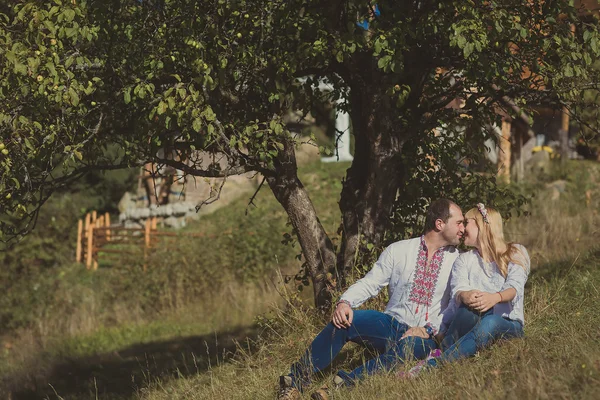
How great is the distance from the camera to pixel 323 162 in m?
27.0

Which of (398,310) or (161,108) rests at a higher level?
(161,108)

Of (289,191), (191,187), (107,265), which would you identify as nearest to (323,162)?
(191,187)

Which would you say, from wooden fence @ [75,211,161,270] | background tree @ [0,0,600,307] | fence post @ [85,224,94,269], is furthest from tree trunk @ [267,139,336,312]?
fence post @ [85,224,94,269]

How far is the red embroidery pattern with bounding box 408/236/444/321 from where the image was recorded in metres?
6.09

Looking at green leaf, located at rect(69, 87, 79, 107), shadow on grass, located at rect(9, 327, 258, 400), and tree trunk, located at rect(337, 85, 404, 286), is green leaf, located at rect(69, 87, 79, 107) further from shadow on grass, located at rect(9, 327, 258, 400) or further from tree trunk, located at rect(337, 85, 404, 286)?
shadow on grass, located at rect(9, 327, 258, 400)

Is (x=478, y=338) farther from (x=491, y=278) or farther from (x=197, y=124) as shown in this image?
(x=197, y=124)

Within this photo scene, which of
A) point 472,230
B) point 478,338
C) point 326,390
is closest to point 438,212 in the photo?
point 472,230

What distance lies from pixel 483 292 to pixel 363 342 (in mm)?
939

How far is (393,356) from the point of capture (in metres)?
5.87

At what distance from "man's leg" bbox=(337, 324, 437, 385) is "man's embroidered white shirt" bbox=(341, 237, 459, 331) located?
218 mm

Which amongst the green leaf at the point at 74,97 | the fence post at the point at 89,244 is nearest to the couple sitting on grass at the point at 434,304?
the green leaf at the point at 74,97

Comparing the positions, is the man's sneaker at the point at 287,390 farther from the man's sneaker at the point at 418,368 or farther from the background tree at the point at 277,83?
the background tree at the point at 277,83

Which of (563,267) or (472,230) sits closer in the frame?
(472,230)

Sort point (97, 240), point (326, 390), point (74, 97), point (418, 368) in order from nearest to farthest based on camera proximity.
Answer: point (418, 368)
point (326, 390)
point (74, 97)
point (97, 240)
